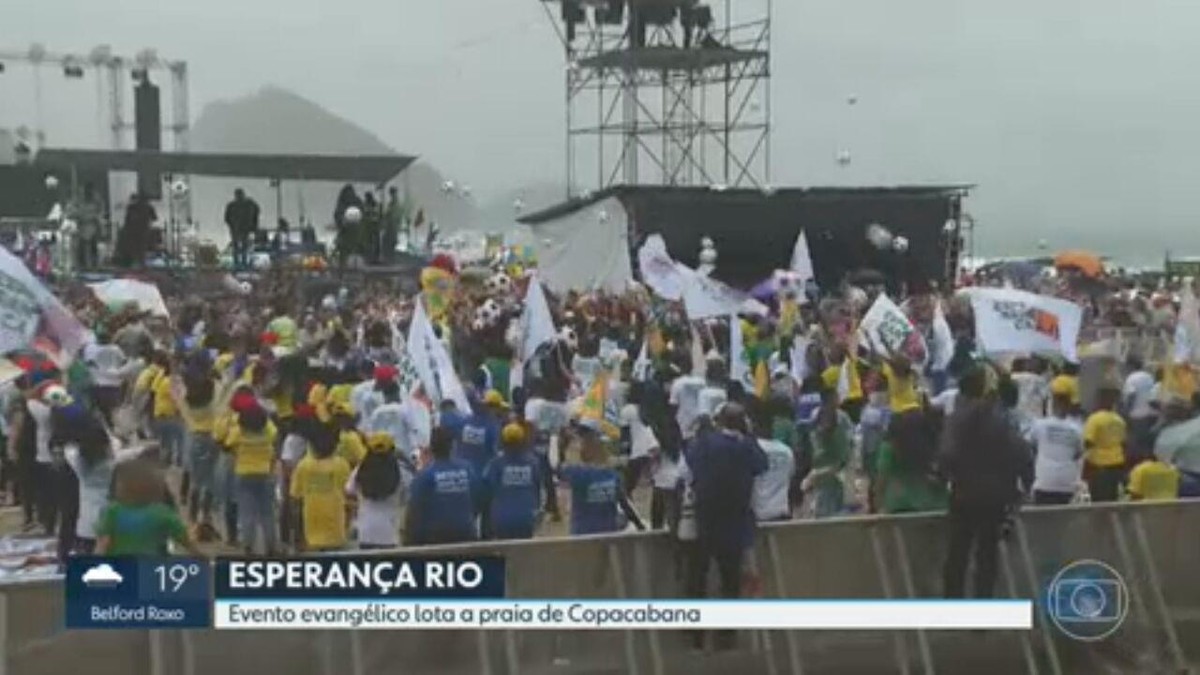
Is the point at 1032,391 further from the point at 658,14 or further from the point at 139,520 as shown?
the point at 658,14

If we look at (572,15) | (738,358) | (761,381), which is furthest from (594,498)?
(572,15)

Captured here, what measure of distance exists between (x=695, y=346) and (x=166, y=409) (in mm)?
5374

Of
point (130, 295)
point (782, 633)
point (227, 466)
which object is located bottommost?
point (782, 633)

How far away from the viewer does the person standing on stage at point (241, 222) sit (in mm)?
34344

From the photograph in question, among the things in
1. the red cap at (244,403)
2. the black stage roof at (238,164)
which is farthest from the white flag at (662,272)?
the black stage roof at (238,164)

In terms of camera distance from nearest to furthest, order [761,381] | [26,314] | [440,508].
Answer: [440,508]
[26,314]
[761,381]

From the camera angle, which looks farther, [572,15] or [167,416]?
[572,15]

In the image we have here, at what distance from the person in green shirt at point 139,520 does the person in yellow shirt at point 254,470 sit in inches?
128

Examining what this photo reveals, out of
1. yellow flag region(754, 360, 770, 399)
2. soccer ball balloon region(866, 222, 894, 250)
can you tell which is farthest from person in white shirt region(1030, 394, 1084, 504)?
soccer ball balloon region(866, 222, 894, 250)

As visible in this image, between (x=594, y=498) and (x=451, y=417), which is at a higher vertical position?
(x=451, y=417)

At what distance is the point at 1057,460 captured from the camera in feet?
40.7

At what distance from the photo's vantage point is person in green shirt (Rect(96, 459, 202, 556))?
30.1ft

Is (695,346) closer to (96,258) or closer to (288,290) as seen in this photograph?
(288,290)

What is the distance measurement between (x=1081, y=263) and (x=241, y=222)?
70.7 ft
